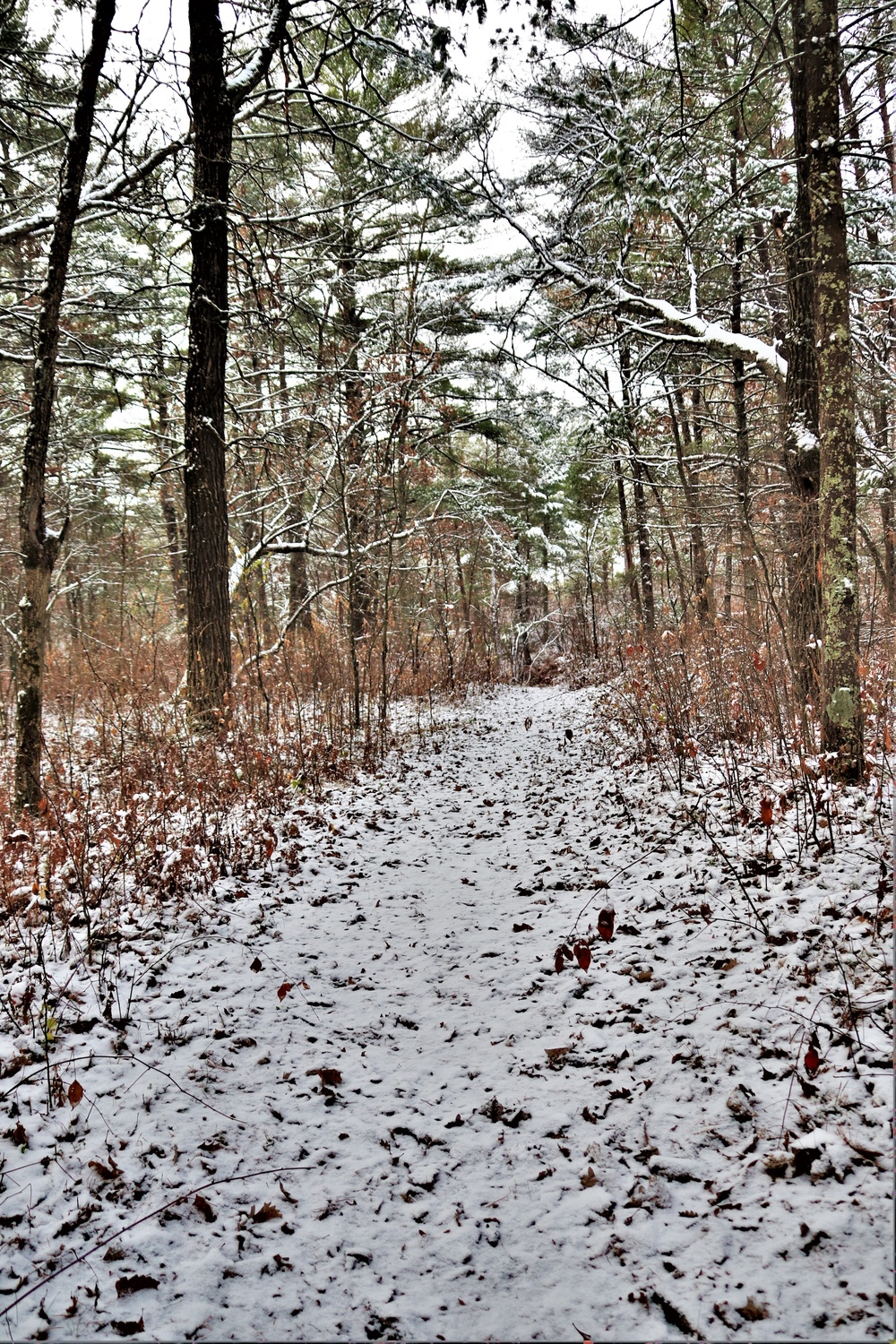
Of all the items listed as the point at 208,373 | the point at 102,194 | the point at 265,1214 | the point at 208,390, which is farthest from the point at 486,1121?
the point at 102,194

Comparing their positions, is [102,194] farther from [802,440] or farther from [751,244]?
[751,244]

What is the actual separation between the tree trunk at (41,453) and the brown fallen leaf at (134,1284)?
410 cm

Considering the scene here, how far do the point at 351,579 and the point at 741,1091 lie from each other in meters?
7.69

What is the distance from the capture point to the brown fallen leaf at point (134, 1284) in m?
1.97

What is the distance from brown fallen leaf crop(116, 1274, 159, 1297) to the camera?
1.97 m

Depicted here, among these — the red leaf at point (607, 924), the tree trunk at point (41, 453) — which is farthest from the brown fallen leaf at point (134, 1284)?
the tree trunk at point (41, 453)

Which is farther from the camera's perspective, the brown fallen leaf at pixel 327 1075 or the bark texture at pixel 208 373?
the bark texture at pixel 208 373

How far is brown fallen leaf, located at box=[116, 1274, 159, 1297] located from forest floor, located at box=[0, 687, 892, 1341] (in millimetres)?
23

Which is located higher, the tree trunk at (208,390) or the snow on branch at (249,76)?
the snow on branch at (249,76)

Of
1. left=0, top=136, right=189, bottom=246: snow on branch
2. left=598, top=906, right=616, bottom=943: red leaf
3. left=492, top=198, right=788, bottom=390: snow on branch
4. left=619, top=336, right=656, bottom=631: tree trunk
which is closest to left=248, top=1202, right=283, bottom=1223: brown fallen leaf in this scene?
left=598, top=906, right=616, bottom=943: red leaf

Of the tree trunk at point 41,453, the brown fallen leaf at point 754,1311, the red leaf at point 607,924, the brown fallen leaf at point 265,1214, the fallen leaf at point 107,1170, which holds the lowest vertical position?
the brown fallen leaf at point 265,1214

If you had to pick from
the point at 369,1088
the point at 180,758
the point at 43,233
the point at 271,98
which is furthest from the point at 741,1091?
the point at 271,98

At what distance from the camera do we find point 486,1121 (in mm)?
2734

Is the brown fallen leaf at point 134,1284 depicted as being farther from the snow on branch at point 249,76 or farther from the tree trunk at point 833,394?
the snow on branch at point 249,76
